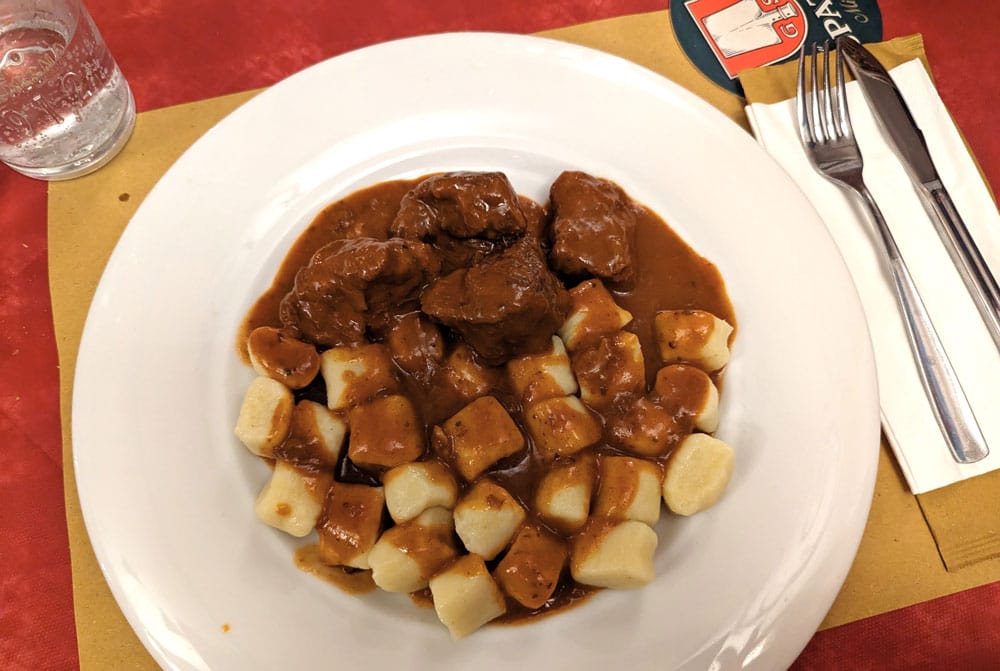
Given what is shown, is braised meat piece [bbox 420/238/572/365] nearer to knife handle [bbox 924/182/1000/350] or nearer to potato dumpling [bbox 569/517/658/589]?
potato dumpling [bbox 569/517/658/589]

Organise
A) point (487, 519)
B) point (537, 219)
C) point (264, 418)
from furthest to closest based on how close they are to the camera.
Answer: point (537, 219)
point (264, 418)
point (487, 519)

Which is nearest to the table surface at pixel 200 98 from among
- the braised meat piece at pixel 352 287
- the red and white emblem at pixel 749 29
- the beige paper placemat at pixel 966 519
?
the beige paper placemat at pixel 966 519

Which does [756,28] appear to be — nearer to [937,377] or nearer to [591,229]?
[591,229]

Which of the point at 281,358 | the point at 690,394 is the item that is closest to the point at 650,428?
the point at 690,394

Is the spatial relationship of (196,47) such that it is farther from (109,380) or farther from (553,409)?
(553,409)

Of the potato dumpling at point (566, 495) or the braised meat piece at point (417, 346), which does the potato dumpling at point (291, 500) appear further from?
the potato dumpling at point (566, 495)

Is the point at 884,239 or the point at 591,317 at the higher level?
the point at 884,239

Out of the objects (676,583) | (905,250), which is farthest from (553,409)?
(905,250)
